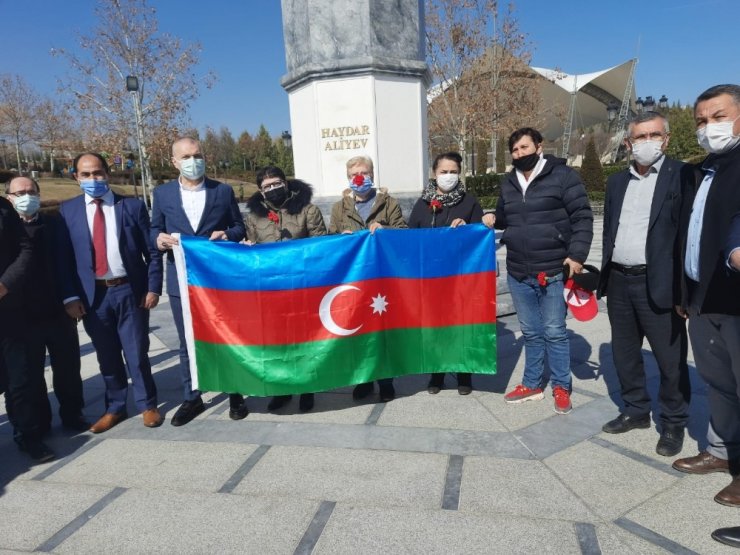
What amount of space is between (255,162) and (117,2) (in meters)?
54.7

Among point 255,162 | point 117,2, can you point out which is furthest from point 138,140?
point 255,162

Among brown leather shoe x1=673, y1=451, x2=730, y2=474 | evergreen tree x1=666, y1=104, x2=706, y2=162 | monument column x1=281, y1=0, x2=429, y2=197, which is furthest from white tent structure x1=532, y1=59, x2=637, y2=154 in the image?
brown leather shoe x1=673, y1=451, x2=730, y2=474

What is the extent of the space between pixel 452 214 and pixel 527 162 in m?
0.71

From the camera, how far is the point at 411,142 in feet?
22.2

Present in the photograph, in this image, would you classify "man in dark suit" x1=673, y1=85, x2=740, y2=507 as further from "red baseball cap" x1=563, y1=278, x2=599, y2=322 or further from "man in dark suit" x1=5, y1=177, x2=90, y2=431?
"man in dark suit" x1=5, y1=177, x2=90, y2=431

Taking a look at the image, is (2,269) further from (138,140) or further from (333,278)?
(138,140)

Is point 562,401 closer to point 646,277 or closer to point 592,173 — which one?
point 646,277

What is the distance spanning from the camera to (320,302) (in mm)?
3924

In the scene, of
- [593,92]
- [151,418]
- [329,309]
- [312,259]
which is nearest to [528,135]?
[312,259]

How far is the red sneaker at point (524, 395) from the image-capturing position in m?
4.08

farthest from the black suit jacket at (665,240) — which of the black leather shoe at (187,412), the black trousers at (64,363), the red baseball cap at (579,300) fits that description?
the black trousers at (64,363)

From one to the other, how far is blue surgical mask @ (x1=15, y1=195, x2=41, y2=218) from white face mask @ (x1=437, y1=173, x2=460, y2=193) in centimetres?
294

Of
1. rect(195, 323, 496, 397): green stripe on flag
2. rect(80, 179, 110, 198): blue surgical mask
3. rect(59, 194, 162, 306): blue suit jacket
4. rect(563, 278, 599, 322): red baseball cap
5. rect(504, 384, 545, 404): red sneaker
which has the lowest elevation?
rect(504, 384, 545, 404): red sneaker

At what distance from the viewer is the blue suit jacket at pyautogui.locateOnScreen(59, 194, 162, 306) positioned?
3.84 meters
